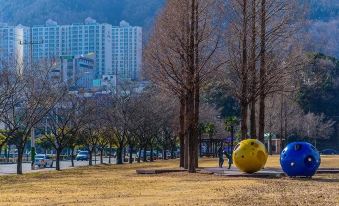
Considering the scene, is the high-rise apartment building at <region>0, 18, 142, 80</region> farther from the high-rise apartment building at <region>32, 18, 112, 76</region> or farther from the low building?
the low building

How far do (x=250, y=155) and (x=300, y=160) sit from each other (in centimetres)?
324

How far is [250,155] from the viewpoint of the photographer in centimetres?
2927

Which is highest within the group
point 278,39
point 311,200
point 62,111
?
point 278,39

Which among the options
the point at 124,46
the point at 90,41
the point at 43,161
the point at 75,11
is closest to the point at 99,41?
the point at 90,41

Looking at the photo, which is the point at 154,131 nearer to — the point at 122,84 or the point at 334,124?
the point at 122,84

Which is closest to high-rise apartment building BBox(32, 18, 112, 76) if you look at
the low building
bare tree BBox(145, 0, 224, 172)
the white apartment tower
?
the white apartment tower

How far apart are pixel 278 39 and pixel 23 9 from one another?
154m

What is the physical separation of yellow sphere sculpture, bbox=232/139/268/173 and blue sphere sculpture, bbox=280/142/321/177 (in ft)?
7.00

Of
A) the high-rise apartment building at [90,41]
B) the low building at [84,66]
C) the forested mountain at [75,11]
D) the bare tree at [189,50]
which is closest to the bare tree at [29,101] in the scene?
the bare tree at [189,50]

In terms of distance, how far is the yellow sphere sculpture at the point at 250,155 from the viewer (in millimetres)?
29219

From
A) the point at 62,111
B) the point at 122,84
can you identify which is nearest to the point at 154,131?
the point at 122,84

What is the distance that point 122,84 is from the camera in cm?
6769

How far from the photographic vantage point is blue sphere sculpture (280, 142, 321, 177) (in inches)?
1045

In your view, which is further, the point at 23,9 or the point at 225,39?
the point at 23,9
